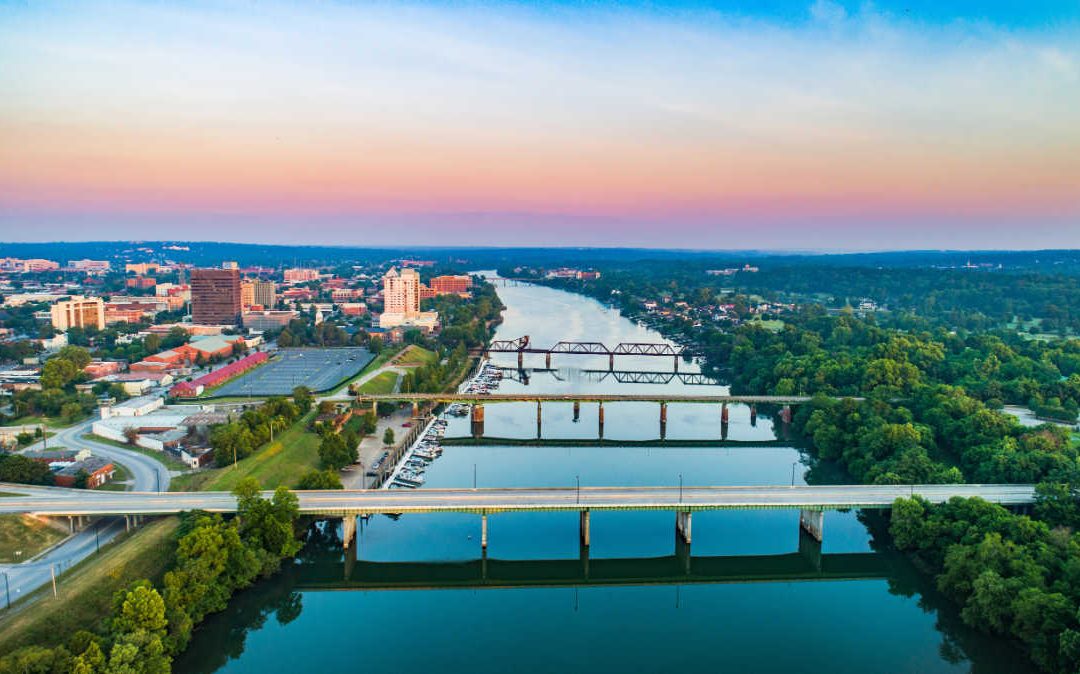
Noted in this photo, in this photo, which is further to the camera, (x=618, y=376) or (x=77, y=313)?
(x=77, y=313)

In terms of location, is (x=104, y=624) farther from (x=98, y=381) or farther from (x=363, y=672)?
(x=98, y=381)

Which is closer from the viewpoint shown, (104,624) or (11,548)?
(104,624)

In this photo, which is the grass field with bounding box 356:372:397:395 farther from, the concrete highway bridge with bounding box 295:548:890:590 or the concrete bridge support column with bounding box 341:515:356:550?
the concrete highway bridge with bounding box 295:548:890:590

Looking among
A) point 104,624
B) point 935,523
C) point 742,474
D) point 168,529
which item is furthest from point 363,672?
point 742,474

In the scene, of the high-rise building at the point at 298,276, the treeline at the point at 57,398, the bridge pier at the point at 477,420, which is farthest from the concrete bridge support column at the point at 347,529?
the high-rise building at the point at 298,276

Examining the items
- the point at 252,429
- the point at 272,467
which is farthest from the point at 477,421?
the point at 272,467

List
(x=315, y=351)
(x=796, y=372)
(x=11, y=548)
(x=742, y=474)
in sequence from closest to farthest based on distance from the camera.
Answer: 1. (x=11, y=548)
2. (x=742, y=474)
3. (x=796, y=372)
4. (x=315, y=351)

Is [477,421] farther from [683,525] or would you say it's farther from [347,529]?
[683,525]
